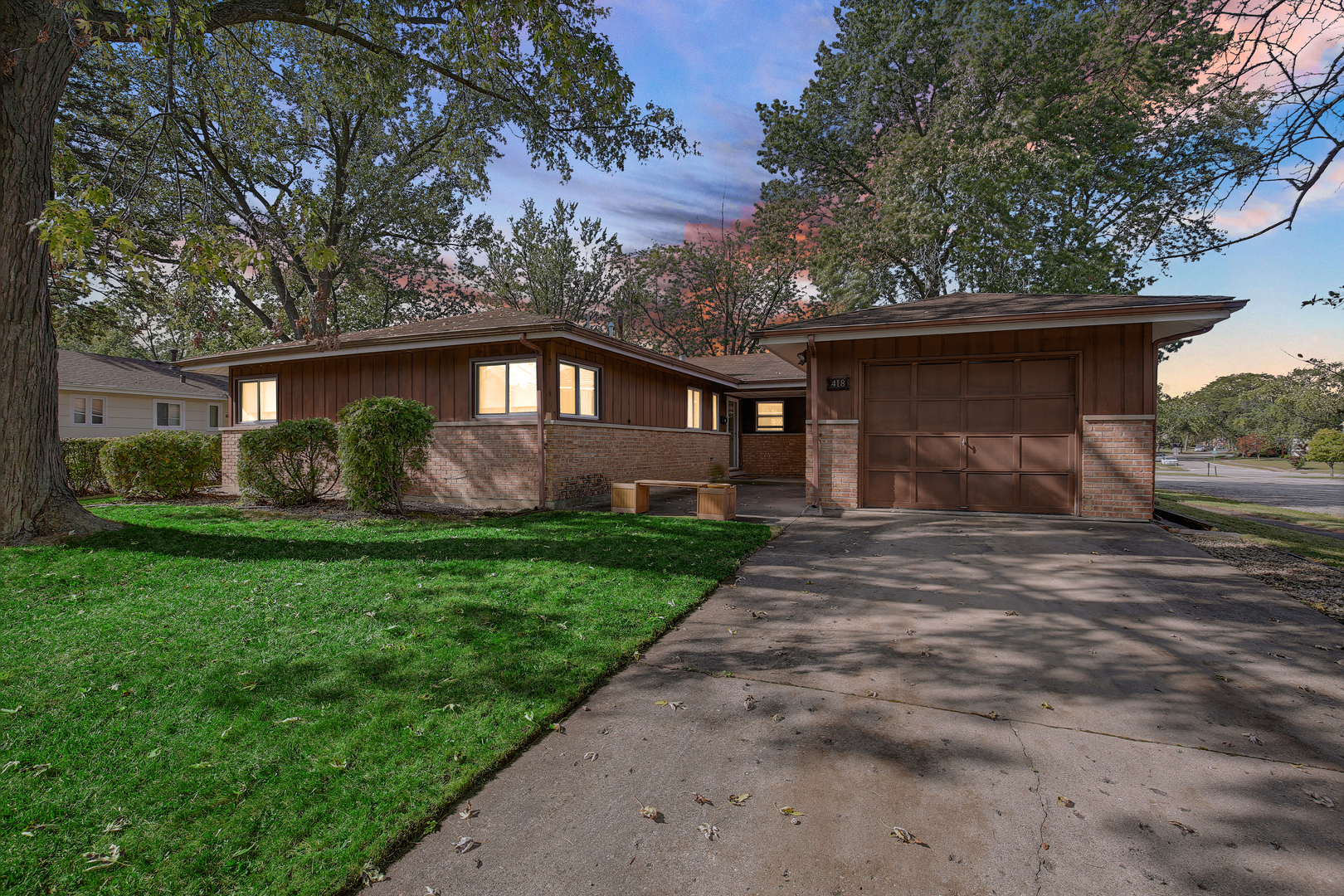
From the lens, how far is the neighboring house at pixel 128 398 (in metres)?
21.2

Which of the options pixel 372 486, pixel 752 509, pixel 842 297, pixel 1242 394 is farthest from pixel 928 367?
pixel 1242 394

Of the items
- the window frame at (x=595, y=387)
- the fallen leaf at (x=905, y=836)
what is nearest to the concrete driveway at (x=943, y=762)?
the fallen leaf at (x=905, y=836)

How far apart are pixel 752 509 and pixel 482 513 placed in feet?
15.3

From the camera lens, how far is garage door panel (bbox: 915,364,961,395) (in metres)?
9.50

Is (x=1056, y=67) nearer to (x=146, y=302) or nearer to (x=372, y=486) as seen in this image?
(x=372, y=486)

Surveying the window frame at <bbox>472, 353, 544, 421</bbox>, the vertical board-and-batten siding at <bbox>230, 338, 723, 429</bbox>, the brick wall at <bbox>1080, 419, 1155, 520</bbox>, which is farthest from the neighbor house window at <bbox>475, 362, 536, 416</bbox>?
the brick wall at <bbox>1080, 419, 1155, 520</bbox>

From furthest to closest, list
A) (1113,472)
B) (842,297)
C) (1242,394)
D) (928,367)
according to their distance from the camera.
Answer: (1242,394)
(842,297)
(928,367)
(1113,472)

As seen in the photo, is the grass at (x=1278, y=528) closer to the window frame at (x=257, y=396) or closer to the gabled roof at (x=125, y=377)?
the window frame at (x=257, y=396)

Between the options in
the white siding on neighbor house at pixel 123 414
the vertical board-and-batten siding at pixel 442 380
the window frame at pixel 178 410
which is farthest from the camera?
the window frame at pixel 178 410

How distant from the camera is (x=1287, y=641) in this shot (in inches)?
154

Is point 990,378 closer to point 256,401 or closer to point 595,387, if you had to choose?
point 595,387

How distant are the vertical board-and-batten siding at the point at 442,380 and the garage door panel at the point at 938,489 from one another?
581 centimetres

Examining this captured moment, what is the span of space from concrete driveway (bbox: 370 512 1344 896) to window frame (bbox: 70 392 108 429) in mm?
27636

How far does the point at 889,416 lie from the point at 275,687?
9.00 metres
